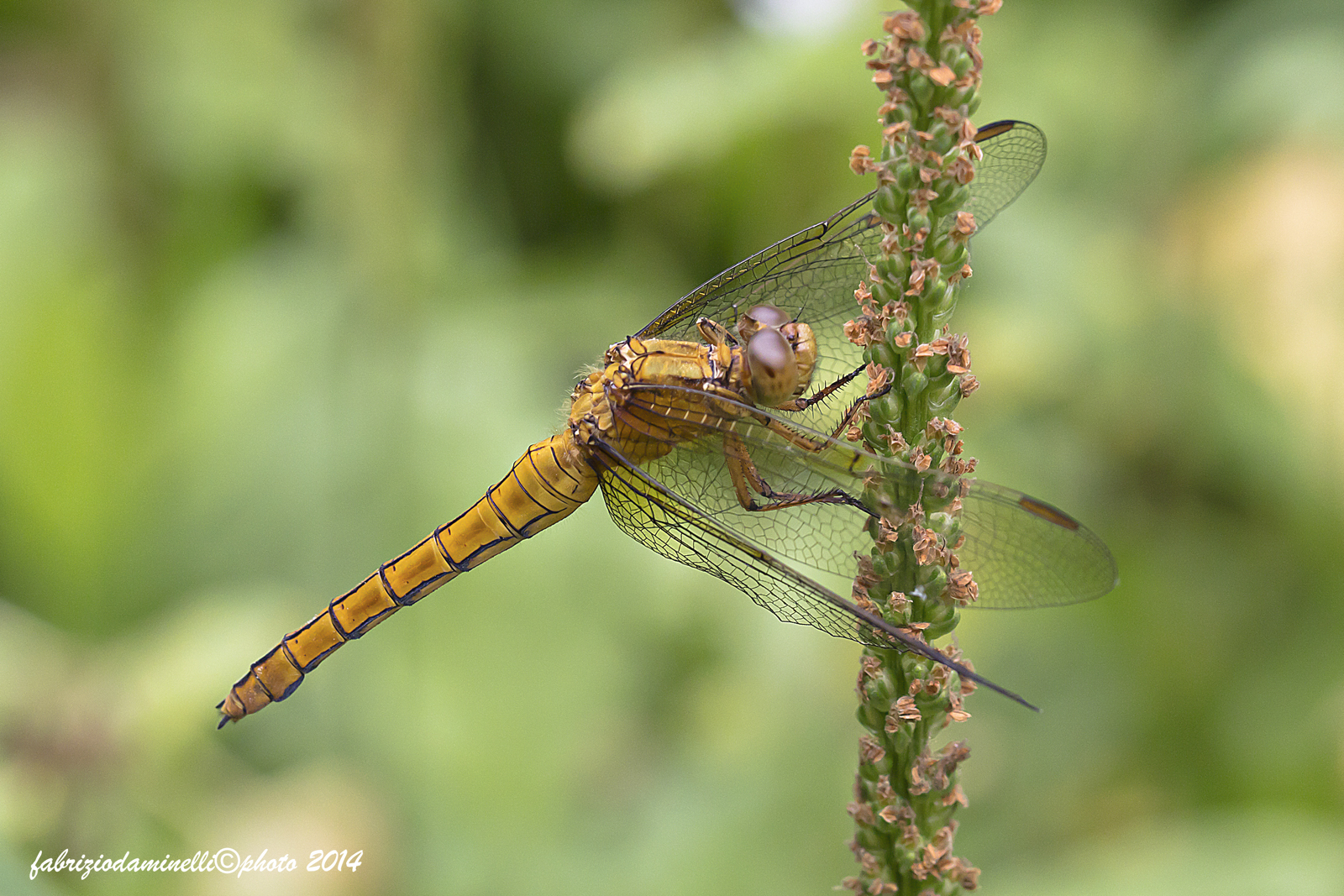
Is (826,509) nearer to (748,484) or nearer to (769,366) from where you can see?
(748,484)

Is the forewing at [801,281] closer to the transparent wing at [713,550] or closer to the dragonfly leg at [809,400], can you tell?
the dragonfly leg at [809,400]

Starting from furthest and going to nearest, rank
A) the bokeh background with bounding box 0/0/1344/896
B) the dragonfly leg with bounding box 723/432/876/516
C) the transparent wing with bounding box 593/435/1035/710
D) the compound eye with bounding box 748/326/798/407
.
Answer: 1. the bokeh background with bounding box 0/0/1344/896
2. the compound eye with bounding box 748/326/798/407
3. the dragonfly leg with bounding box 723/432/876/516
4. the transparent wing with bounding box 593/435/1035/710

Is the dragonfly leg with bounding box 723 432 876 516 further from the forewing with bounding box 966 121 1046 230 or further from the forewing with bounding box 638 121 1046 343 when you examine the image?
the forewing with bounding box 966 121 1046 230

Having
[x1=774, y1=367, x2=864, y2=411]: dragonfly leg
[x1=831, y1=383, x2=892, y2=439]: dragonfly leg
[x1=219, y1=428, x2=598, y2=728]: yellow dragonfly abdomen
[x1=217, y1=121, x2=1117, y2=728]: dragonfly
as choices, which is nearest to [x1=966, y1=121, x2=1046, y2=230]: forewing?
[x1=217, y1=121, x2=1117, y2=728]: dragonfly

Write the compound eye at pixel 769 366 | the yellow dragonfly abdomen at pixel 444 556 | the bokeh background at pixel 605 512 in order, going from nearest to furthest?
the compound eye at pixel 769 366, the yellow dragonfly abdomen at pixel 444 556, the bokeh background at pixel 605 512

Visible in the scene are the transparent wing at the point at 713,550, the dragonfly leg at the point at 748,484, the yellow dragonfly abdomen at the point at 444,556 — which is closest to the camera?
the transparent wing at the point at 713,550

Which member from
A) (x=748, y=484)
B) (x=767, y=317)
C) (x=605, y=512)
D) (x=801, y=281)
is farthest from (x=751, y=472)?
(x=605, y=512)

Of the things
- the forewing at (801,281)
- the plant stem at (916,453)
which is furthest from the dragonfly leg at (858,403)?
the forewing at (801,281)

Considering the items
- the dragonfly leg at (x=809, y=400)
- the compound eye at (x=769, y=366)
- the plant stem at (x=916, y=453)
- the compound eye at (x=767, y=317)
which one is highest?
the compound eye at (x=767, y=317)

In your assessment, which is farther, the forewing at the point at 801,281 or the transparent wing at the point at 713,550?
the forewing at the point at 801,281
